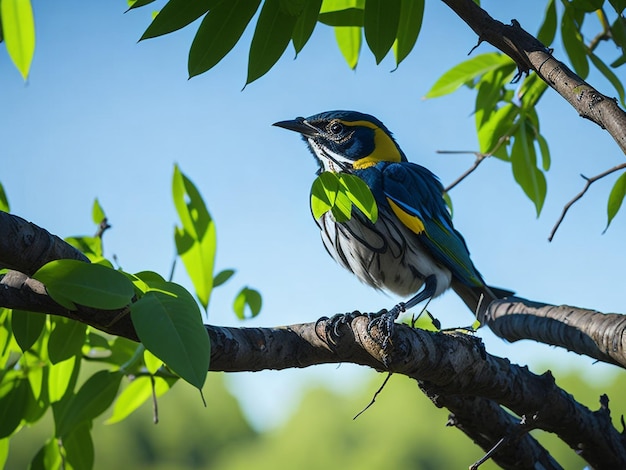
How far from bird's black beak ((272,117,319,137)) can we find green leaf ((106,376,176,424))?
1.54 m

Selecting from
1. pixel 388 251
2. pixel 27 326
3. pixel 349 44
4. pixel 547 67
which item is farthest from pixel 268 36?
pixel 388 251

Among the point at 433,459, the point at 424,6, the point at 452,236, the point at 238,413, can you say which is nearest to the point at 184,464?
the point at 238,413

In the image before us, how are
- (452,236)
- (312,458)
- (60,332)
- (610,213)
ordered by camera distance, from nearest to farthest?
(60,332)
(610,213)
(452,236)
(312,458)

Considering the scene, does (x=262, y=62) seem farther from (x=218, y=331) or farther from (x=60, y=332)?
(x=60, y=332)

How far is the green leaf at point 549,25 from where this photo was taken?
9.07ft

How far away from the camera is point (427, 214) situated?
11.6 ft

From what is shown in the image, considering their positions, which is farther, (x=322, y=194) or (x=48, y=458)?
(x=48, y=458)

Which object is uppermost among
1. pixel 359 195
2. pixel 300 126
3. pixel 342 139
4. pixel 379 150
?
pixel 300 126

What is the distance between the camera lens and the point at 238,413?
27578 mm

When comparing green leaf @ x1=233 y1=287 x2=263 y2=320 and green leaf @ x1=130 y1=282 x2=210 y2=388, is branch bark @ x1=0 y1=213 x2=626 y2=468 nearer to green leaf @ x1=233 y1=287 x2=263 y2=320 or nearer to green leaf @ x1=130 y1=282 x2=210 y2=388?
green leaf @ x1=130 y1=282 x2=210 y2=388

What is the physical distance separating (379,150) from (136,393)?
1.83 meters

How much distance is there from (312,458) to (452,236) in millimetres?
22661

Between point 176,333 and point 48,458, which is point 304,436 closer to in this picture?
point 48,458

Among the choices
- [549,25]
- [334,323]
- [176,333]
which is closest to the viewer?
[176,333]
